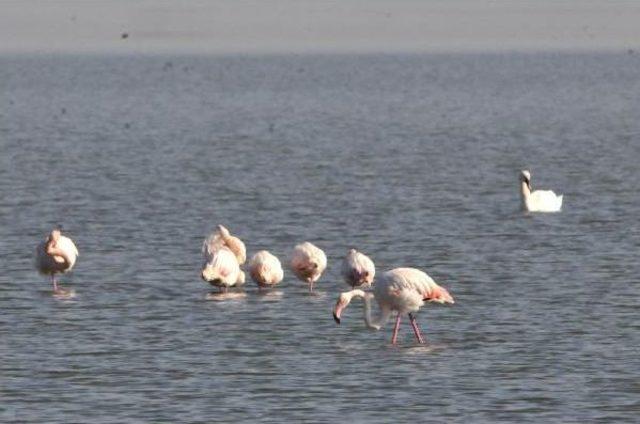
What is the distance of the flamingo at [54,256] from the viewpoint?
30453mm

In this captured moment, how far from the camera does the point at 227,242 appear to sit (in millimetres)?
31359

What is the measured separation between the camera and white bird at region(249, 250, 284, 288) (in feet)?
98.9

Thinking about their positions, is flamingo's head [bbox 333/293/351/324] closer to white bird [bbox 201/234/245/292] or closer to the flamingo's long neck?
white bird [bbox 201/234/245/292]

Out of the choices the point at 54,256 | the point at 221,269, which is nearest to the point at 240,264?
the point at 221,269

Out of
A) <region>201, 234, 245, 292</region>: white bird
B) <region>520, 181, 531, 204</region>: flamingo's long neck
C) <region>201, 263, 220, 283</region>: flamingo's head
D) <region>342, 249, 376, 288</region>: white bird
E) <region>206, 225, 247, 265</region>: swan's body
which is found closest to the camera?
<region>342, 249, 376, 288</region>: white bird

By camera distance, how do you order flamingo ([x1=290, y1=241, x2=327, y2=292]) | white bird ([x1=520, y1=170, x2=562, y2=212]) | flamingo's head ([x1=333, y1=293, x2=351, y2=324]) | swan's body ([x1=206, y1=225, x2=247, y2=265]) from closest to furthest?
flamingo's head ([x1=333, y1=293, x2=351, y2=324])
flamingo ([x1=290, y1=241, x2=327, y2=292])
swan's body ([x1=206, y1=225, x2=247, y2=265])
white bird ([x1=520, y1=170, x2=562, y2=212])

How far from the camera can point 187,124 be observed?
97.6m

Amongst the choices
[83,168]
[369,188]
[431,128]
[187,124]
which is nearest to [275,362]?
[369,188]

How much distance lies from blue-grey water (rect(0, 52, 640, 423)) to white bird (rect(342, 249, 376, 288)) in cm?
44

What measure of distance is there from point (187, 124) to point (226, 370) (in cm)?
Result: 7444

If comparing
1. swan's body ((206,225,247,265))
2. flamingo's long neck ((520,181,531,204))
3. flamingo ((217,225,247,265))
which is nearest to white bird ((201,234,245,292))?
swan's body ((206,225,247,265))

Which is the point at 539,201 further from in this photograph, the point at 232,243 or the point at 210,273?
the point at 210,273

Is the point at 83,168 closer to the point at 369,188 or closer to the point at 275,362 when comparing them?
the point at 369,188

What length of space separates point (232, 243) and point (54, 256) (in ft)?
9.74
